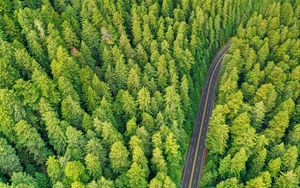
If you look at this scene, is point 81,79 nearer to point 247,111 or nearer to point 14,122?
point 14,122

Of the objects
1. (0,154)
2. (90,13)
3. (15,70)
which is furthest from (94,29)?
(0,154)

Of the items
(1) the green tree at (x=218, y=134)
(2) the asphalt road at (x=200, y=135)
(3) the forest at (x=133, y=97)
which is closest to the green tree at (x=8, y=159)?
(3) the forest at (x=133, y=97)

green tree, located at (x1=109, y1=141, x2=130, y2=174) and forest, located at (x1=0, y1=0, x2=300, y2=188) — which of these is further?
forest, located at (x1=0, y1=0, x2=300, y2=188)

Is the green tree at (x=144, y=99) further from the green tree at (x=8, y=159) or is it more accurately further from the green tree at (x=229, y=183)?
the green tree at (x=8, y=159)

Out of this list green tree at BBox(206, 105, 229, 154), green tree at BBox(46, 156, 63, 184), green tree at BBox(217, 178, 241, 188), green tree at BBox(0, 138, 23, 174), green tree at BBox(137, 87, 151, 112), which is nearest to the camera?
green tree at BBox(46, 156, 63, 184)

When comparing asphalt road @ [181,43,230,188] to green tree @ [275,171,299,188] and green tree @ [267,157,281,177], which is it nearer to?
green tree @ [267,157,281,177]

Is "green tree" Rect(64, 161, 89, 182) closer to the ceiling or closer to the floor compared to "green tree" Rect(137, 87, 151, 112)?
closer to the floor

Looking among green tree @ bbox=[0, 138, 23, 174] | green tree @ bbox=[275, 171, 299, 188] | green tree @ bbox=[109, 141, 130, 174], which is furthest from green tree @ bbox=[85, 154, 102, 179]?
green tree @ bbox=[275, 171, 299, 188]
